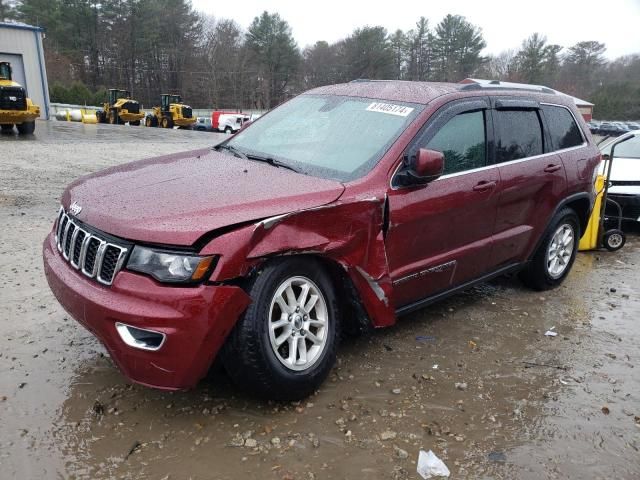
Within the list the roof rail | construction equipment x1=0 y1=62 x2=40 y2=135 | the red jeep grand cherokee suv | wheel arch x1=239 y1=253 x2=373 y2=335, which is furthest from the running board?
construction equipment x1=0 y1=62 x2=40 y2=135

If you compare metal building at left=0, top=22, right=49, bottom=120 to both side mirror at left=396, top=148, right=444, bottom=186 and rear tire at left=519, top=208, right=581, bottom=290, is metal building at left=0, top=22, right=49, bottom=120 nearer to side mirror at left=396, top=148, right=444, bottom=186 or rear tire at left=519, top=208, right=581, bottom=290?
rear tire at left=519, top=208, right=581, bottom=290

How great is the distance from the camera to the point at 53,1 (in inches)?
2462

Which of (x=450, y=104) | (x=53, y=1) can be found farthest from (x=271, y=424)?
(x=53, y=1)

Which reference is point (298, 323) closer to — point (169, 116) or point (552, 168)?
point (552, 168)

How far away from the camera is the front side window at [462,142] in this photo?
3717 mm

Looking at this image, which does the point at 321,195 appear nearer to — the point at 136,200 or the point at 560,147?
the point at 136,200

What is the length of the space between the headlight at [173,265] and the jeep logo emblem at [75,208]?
65 centimetres

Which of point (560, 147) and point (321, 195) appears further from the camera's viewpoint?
point (560, 147)

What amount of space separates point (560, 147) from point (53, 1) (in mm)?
71349

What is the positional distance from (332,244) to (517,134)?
221 cm

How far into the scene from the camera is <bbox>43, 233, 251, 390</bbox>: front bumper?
8.28 feet

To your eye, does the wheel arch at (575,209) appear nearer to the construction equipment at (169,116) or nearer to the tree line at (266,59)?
the construction equipment at (169,116)

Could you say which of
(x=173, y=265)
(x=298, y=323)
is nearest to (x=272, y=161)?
(x=298, y=323)

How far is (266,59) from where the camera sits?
242 ft
